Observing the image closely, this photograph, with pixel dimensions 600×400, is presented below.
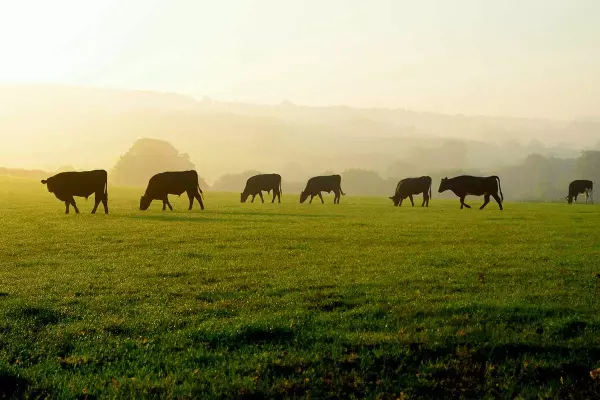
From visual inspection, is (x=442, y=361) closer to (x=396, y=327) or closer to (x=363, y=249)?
(x=396, y=327)

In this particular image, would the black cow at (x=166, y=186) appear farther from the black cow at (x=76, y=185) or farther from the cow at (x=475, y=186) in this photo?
the cow at (x=475, y=186)

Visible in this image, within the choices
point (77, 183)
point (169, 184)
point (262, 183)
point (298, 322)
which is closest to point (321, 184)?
point (262, 183)

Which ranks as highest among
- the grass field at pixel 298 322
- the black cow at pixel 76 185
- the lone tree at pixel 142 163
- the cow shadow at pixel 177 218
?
the lone tree at pixel 142 163

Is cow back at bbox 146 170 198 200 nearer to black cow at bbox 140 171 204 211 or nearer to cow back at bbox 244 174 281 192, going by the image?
black cow at bbox 140 171 204 211

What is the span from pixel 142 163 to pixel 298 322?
114m

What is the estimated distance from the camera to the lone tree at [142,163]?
4646 inches

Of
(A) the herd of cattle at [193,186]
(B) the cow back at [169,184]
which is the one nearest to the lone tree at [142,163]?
(A) the herd of cattle at [193,186]

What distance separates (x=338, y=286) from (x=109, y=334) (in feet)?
16.8

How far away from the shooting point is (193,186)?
121 feet

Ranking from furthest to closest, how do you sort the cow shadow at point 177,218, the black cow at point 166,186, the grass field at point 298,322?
the black cow at point 166,186
the cow shadow at point 177,218
the grass field at point 298,322

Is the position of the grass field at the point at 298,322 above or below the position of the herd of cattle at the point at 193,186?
below

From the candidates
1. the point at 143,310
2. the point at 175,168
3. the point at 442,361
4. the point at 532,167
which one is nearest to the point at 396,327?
the point at 442,361

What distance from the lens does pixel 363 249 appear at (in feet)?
59.4

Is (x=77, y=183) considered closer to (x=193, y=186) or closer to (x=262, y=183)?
(x=193, y=186)
